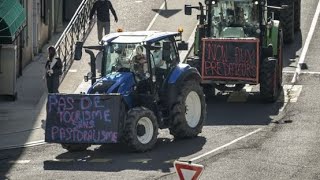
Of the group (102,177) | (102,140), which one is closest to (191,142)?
(102,140)

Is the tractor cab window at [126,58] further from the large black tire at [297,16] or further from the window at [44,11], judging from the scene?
the large black tire at [297,16]

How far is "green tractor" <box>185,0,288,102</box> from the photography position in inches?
1057

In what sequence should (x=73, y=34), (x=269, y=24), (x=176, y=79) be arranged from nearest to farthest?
(x=176, y=79) < (x=269, y=24) < (x=73, y=34)

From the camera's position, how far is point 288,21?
112 feet

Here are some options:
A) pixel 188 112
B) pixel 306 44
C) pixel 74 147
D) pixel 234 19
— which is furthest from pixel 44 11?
pixel 74 147

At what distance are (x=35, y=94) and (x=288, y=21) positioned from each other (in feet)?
32.3

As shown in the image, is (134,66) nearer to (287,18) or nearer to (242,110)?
(242,110)

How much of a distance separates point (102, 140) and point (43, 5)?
56.1 ft

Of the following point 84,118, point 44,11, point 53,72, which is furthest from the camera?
point 44,11

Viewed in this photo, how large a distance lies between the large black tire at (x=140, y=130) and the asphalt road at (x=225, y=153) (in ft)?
0.70

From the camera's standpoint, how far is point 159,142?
2231 centimetres

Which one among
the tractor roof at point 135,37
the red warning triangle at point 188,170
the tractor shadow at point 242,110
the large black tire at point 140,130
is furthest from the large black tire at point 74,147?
the red warning triangle at point 188,170

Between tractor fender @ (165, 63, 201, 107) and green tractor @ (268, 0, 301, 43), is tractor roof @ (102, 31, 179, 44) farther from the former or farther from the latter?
green tractor @ (268, 0, 301, 43)

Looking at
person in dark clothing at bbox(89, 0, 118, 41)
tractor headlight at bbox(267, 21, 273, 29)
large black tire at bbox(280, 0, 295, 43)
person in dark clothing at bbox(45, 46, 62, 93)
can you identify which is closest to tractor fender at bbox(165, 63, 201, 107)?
person in dark clothing at bbox(45, 46, 62, 93)
